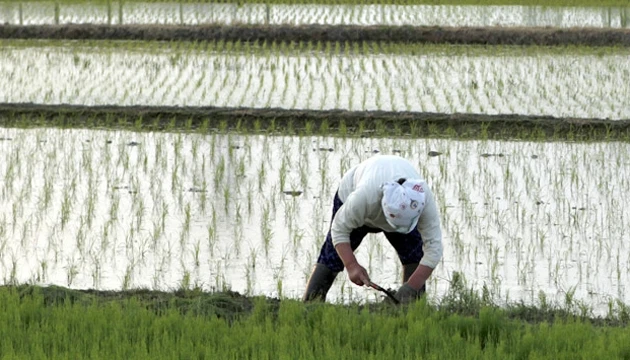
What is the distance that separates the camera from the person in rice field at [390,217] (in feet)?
12.2

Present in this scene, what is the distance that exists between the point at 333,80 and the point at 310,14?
405cm

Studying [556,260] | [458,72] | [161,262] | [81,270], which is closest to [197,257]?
[161,262]

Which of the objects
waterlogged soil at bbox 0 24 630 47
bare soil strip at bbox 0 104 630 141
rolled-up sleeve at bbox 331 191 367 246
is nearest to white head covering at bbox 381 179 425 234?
rolled-up sleeve at bbox 331 191 367 246

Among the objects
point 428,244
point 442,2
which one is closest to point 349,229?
point 428,244

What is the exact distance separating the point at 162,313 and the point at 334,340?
66cm

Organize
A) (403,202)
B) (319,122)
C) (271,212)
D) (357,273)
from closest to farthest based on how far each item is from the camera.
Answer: (403,202) → (357,273) → (271,212) → (319,122)

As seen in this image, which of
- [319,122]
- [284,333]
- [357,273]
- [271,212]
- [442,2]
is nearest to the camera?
[284,333]

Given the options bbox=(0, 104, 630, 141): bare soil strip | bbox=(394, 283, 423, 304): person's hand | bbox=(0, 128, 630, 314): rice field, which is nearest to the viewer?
bbox=(394, 283, 423, 304): person's hand

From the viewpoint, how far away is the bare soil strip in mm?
7562

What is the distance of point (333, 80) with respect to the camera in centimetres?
962

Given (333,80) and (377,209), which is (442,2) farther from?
(377,209)

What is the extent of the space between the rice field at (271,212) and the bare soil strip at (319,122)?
197 millimetres

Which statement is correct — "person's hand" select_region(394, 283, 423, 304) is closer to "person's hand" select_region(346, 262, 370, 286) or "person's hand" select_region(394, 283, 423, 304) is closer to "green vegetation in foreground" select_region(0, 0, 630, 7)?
"person's hand" select_region(346, 262, 370, 286)

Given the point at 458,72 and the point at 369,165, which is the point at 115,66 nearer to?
the point at 458,72
